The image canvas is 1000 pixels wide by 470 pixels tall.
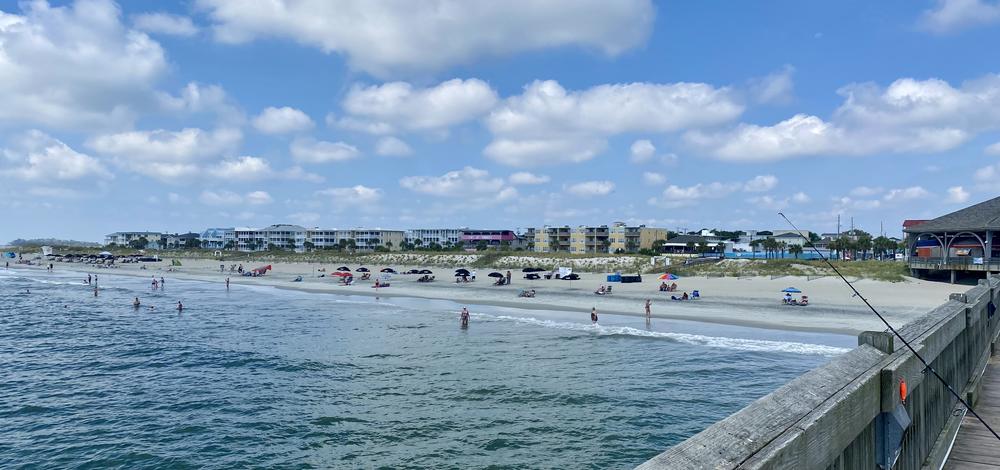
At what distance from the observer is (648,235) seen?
14525cm

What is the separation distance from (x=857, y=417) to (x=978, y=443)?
503cm

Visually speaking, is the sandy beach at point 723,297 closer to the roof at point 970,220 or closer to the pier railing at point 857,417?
the roof at point 970,220

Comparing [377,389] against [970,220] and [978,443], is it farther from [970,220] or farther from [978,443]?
[970,220]

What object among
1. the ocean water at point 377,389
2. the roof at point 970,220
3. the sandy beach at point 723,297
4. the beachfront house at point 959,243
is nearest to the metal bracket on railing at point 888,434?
the ocean water at point 377,389

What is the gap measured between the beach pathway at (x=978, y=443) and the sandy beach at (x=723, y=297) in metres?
30.9

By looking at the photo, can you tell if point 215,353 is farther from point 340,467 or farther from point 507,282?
point 507,282

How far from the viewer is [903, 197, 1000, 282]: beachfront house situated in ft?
191

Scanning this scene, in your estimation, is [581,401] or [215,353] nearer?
[581,401]

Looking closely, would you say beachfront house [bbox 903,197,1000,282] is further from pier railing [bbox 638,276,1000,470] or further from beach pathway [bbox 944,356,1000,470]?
pier railing [bbox 638,276,1000,470]

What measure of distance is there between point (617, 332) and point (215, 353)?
25.0 metres

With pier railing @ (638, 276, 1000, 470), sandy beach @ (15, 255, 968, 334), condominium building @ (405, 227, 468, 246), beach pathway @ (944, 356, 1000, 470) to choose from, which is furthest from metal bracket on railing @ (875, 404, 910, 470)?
condominium building @ (405, 227, 468, 246)

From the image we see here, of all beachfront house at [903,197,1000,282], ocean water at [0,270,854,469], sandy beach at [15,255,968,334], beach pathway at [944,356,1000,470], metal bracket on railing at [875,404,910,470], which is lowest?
ocean water at [0,270,854,469]

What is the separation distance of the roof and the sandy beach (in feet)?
25.5

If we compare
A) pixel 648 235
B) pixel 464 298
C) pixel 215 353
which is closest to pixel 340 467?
pixel 215 353
